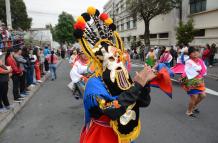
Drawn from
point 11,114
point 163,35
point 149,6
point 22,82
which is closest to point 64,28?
point 163,35

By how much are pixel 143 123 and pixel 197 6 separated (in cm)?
2384

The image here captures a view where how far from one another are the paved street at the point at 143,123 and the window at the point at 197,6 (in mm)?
18941

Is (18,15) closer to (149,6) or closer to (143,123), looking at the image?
(149,6)

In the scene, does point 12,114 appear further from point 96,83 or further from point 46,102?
point 96,83

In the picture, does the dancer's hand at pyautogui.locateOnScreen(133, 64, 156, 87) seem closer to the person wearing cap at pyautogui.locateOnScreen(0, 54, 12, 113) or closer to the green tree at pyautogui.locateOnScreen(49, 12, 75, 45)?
the person wearing cap at pyautogui.locateOnScreen(0, 54, 12, 113)

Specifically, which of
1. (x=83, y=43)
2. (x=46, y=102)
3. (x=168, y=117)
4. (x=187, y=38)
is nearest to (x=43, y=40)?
(x=187, y=38)

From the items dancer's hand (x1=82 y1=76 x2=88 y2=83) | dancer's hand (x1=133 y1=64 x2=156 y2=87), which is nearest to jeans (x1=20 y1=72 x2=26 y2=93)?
dancer's hand (x1=82 y1=76 x2=88 y2=83)

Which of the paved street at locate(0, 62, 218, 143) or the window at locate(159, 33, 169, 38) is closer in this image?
the paved street at locate(0, 62, 218, 143)

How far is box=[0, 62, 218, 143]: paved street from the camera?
584 cm

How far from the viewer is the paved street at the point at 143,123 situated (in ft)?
19.1

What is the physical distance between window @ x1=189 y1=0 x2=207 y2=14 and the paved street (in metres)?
18.9

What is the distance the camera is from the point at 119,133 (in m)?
2.67

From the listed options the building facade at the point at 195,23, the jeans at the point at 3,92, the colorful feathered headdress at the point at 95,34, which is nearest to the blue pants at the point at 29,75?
the jeans at the point at 3,92

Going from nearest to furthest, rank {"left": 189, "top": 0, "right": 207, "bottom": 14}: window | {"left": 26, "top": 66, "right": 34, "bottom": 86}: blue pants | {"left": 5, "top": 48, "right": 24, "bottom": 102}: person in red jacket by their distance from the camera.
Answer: {"left": 5, "top": 48, "right": 24, "bottom": 102}: person in red jacket → {"left": 26, "top": 66, "right": 34, "bottom": 86}: blue pants → {"left": 189, "top": 0, "right": 207, "bottom": 14}: window
